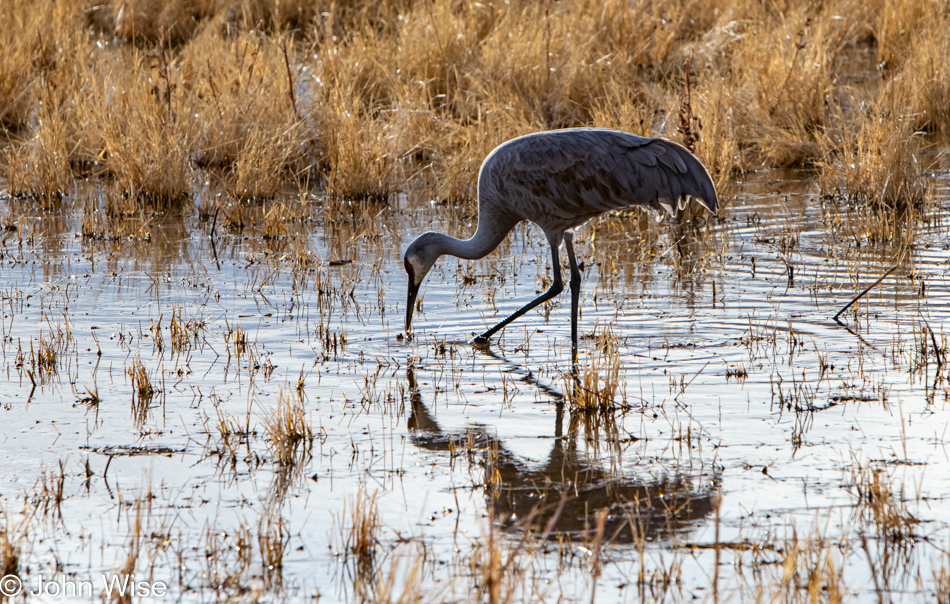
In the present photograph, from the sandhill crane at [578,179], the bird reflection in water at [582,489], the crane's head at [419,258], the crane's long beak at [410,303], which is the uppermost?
the sandhill crane at [578,179]

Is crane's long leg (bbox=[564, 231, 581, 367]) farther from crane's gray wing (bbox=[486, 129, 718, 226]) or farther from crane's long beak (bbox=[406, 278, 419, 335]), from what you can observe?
crane's long beak (bbox=[406, 278, 419, 335])

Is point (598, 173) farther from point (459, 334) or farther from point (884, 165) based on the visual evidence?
point (884, 165)

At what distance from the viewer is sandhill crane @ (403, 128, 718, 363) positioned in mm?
7320

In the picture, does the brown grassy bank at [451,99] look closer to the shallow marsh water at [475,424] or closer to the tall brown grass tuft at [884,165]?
the tall brown grass tuft at [884,165]

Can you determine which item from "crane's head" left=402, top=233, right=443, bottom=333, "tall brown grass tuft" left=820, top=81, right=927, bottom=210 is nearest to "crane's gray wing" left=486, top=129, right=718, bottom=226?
"crane's head" left=402, top=233, right=443, bottom=333

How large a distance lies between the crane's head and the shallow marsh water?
0.90 ft

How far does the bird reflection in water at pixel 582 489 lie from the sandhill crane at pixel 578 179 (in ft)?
6.06

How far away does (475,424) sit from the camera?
18.3 ft

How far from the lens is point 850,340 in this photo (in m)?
6.77

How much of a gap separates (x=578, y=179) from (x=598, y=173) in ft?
0.42

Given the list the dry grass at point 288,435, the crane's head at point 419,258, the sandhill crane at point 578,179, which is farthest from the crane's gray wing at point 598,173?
the dry grass at point 288,435

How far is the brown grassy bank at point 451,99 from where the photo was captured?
1069cm

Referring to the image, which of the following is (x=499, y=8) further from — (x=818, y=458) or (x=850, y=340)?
(x=818, y=458)

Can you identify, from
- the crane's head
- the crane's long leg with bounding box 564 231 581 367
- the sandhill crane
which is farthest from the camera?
the crane's head
